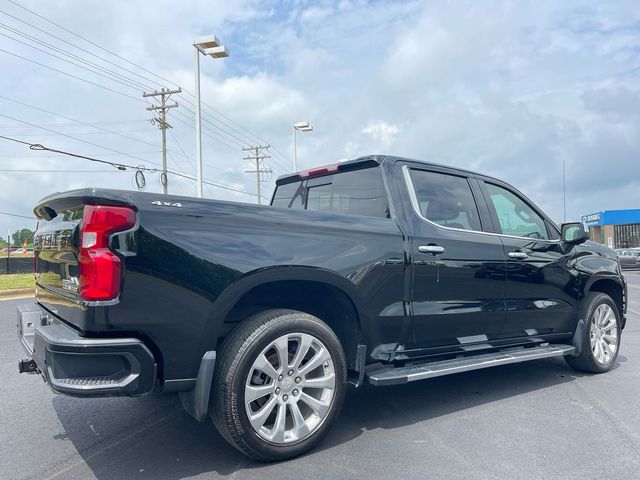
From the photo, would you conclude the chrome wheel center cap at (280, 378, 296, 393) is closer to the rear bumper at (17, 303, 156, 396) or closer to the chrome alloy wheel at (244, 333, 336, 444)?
the chrome alloy wheel at (244, 333, 336, 444)

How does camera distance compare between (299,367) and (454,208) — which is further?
(454,208)

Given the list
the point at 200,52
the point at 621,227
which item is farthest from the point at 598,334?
the point at 621,227

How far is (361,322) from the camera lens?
3.46 metres

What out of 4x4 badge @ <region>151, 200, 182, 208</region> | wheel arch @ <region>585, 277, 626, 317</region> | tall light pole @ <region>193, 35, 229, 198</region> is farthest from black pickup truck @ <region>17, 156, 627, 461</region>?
tall light pole @ <region>193, 35, 229, 198</region>

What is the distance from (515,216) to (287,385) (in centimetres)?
287

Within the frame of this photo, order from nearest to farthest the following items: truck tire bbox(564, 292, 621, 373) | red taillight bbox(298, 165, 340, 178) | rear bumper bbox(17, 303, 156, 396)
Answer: rear bumper bbox(17, 303, 156, 396) → red taillight bbox(298, 165, 340, 178) → truck tire bbox(564, 292, 621, 373)

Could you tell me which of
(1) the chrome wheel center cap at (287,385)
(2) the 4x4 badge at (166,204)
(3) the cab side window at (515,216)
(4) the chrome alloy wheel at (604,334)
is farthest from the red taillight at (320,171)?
(4) the chrome alloy wheel at (604,334)

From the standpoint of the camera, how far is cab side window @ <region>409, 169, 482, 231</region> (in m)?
4.06

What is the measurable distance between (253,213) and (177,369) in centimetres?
97

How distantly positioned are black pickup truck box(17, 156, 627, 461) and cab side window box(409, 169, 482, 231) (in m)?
0.01

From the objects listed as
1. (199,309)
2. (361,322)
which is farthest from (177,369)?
(361,322)

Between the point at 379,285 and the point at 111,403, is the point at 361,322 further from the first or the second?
the point at 111,403

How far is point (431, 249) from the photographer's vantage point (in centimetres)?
379

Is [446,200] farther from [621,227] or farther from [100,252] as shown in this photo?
[621,227]
